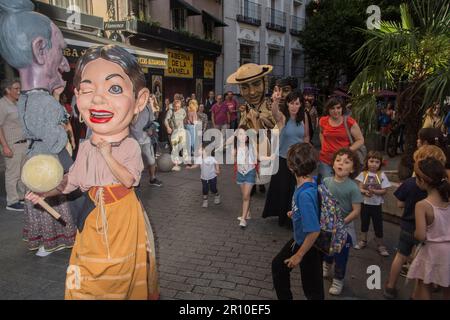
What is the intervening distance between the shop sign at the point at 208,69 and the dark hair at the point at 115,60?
48.1 ft

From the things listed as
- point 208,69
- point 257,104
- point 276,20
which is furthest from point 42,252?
point 276,20

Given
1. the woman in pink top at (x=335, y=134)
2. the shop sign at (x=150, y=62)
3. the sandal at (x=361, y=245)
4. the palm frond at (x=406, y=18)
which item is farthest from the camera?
the shop sign at (x=150, y=62)

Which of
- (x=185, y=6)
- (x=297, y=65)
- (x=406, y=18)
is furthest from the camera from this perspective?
(x=297, y=65)

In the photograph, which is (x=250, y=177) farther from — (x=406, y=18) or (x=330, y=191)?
(x=406, y=18)

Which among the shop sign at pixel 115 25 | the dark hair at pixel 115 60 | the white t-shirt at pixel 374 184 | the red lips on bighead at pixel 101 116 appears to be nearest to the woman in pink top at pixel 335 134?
the white t-shirt at pixel 374 184

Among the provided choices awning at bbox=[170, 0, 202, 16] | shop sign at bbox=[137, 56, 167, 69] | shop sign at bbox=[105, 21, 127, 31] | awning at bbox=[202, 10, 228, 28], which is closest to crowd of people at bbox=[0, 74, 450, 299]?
shop sign at bbox=[137, 56, 167, 69]

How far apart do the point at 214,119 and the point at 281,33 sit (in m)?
13.0

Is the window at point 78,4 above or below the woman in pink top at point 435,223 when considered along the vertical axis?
above

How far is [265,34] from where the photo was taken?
2073cm

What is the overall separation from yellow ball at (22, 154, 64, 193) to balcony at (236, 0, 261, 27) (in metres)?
17.4

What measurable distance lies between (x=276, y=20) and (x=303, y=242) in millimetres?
21488

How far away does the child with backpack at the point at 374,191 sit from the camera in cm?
379

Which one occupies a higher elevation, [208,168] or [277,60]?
[277,60]

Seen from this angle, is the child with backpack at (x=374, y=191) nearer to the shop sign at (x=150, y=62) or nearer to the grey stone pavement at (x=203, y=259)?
the grey stone pavement at (x=203, y=259)
